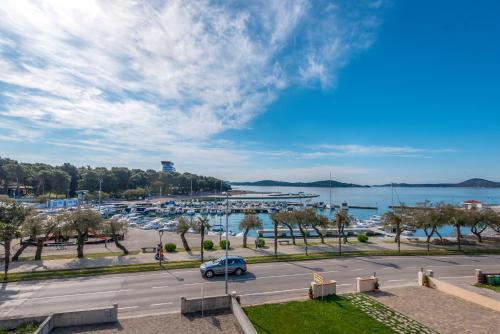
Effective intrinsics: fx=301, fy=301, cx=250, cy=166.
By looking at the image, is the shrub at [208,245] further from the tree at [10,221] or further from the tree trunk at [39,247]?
the tree at [10,221]

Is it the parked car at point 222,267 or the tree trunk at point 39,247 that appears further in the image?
the tree trunk at point 39,247

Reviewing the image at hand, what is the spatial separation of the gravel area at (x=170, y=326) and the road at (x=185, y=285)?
1.60 meters

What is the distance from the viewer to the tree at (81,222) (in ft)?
104

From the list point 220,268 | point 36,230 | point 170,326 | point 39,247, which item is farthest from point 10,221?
point 170,326

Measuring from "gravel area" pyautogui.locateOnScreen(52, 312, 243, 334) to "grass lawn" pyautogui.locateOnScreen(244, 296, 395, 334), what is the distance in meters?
1.53

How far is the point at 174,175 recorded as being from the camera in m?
174

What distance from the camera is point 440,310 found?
18.2 m

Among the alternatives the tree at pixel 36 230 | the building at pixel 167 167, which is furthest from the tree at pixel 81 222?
the building at pixel 167 167

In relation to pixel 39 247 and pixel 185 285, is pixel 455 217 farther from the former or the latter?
pixel 39 247

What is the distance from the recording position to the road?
1906cm

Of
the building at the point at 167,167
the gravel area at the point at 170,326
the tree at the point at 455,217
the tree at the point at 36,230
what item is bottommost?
the gravel area at the point at 170,326

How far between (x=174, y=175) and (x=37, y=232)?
14491cm

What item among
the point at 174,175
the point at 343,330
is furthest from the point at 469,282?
the point at 174,175

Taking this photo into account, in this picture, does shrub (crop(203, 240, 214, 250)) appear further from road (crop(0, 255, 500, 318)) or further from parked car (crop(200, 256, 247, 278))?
parked car (crop(200, 256, 247, 278))
